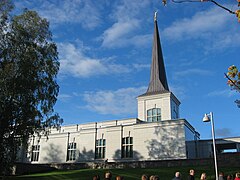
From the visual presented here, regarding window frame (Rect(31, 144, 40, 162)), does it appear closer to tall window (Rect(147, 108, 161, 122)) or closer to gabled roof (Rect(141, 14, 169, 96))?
A: tall window (Rect(147, 108, 161, 122))

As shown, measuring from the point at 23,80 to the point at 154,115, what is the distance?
25.5 metres

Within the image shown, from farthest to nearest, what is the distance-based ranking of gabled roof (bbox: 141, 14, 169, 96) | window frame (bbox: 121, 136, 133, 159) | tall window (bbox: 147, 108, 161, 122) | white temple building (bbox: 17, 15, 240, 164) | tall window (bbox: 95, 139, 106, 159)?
gabled roof (bbox: 141, 14, 169, 96), tall window (bbox: 147, 108, 161, 122), tall window (bbox: 95, 139, 106, 159), window frame (bbox: 121, 136, 133, 159), white temple building (bbox: 17, 15, 240, 164)

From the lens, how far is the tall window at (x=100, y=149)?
3847cm

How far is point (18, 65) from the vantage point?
23781 millimetres

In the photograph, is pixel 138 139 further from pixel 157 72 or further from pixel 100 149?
pixel 157 72

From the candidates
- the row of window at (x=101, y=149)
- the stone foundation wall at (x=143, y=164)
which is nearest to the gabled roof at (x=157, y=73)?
the row of window at (x=101, y=149)

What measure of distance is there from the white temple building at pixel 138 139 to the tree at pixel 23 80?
6.31 metres

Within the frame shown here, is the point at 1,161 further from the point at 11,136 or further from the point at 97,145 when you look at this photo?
the point at 97,145

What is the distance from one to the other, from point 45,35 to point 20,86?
5842 millimetres

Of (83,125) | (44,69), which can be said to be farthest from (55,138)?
(44,69)

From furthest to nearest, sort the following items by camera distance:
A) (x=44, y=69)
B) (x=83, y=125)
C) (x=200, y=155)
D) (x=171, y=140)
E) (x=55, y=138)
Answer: (x=83, y=125) → (x=55, y=138) → (x=200, y=155) → (x=171, y=140) → (x=44, y=69)

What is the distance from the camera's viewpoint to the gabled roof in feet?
156

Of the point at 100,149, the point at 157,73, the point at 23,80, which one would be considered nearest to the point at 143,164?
the point at 100,149

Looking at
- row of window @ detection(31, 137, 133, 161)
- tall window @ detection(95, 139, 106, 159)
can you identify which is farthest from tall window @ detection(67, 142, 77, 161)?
tall window @ detection(95, 139, 106, 159)
